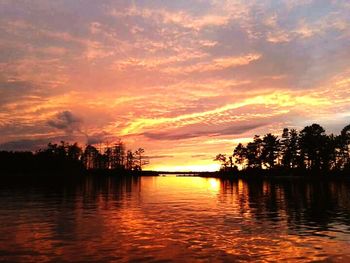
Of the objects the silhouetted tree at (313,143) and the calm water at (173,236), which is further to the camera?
the silhouetted tree at (313,143)

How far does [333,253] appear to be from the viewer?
22.6 metres

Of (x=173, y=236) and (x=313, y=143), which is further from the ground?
(x=313, y=143)

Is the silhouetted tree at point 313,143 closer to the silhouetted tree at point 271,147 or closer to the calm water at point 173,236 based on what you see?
the silhouetted tree at point 271,147

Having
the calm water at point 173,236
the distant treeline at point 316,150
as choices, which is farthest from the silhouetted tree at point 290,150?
the calm water at point 173,236

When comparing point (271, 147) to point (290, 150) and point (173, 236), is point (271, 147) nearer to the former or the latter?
point (290, 150)

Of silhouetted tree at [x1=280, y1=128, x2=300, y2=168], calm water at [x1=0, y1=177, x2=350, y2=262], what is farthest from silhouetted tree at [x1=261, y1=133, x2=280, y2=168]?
calm water at [x1=0, y1=177, x2=350, y2=262]

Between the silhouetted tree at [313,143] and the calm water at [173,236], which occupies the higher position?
the silhouetted tree at [313,143]

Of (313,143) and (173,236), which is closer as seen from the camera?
(173,236)

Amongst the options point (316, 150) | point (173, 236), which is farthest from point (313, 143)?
point (173, 236)

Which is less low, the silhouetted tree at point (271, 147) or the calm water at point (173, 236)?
the silhouetted tree at point (271, 147)

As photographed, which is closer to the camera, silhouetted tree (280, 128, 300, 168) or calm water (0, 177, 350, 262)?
calm water (0, 177, 350, 262)

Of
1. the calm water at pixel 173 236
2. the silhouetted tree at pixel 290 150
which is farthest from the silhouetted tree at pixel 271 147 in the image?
the calm water at pixel 173 236

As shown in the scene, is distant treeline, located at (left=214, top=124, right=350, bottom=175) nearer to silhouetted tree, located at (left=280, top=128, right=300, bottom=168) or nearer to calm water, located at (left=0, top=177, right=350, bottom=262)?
silhouetted tree, located at (left=280, top=128, right=300, bottom=168)

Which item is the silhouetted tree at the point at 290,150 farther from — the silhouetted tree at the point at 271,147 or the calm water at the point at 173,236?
the calm water at the point at 173,236
